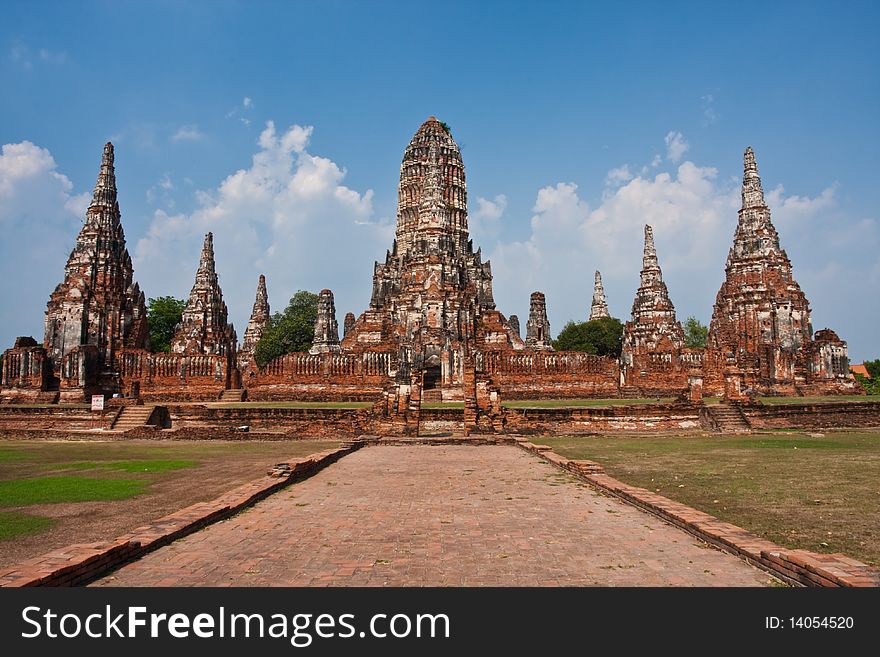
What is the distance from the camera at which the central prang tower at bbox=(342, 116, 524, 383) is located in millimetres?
34969

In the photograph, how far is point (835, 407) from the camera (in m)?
23.1

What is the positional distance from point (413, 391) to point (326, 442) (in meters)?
3.71

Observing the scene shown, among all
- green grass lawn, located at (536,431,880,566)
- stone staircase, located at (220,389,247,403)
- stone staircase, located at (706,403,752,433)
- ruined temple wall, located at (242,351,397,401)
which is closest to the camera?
green grass lawn, located at (536,431,880,566)

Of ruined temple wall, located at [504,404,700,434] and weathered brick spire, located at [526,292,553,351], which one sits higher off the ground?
weathered brick spire, located at [526,292,553,351]

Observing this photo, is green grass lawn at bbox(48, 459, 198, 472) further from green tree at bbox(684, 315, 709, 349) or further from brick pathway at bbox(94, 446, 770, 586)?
green tree at bbox(684, 315, 709, 349)

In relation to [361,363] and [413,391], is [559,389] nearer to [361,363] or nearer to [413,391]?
[361,363]

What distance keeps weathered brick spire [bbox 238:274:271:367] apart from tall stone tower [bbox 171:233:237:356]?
14798 mm

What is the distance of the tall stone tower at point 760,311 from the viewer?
34.5 m

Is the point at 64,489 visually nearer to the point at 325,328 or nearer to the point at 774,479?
the point at 774,479

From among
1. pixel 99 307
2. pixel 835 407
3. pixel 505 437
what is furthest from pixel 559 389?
pixel 99 307

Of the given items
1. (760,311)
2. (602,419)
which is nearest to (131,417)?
(602,419)

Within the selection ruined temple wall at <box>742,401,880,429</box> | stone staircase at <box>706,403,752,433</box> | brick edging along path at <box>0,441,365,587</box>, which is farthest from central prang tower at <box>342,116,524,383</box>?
brick edging along path at <box>0,441,365,587</box>

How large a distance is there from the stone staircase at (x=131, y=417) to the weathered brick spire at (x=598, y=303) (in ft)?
174

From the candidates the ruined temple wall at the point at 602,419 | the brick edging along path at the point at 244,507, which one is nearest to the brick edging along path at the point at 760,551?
the brick edging along path at the point at 244,507
